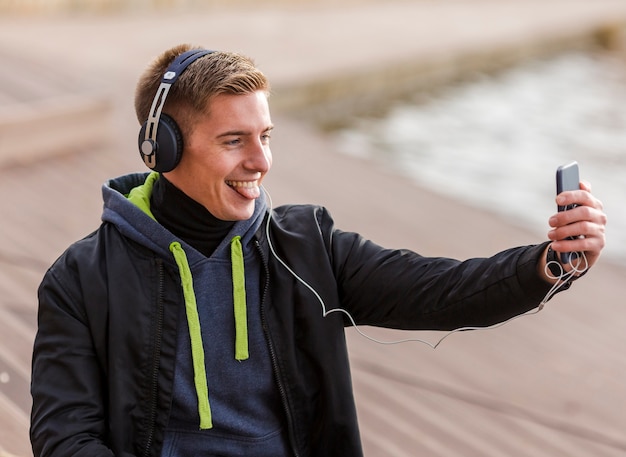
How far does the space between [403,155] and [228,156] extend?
6.14m

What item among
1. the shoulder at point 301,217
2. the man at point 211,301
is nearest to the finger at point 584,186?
the man at point 211,301

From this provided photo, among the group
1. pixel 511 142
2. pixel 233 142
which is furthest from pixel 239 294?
pixel 511 142

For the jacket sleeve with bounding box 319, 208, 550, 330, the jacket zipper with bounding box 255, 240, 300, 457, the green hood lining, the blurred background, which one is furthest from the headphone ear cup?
the blurred background

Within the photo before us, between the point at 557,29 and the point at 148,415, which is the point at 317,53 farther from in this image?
the point at 148,415

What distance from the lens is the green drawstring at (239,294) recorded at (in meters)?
1.55

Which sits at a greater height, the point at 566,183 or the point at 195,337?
the point at 566,183

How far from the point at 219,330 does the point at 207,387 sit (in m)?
0.10

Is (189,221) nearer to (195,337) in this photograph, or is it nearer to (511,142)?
(195,337)

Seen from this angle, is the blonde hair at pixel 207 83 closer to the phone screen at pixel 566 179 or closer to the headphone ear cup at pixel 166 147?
the headphone ear cup at pixel 166 147

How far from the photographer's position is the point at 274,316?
5.23 feet

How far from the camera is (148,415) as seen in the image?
4.99 ft

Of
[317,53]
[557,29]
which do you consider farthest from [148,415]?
[557,29]

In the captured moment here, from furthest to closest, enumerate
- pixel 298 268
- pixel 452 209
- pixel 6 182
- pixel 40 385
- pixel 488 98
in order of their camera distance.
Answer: pixel 488 98, pixel 452 209, pixel 6 182, pixel 298 268, pixel 40 385

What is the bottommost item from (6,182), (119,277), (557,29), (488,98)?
(6,182)
